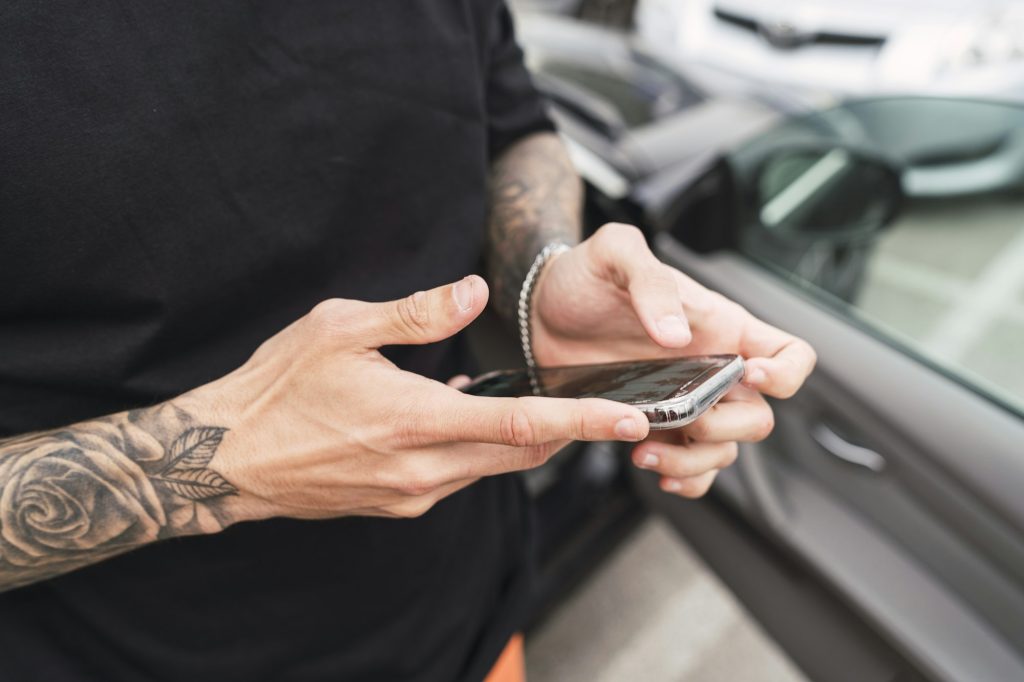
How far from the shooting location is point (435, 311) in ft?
2.32

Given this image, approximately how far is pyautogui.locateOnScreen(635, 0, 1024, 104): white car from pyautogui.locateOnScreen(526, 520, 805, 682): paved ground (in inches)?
74.5

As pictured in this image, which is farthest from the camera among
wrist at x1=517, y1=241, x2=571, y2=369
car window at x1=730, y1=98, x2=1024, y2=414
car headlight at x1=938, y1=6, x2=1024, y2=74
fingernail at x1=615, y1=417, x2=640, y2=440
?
car headlight at x1=938, y1=6, x2=1024, y2=74

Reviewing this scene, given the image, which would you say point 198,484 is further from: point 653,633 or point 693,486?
point 653,633

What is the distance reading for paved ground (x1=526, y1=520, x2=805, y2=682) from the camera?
2059 mm

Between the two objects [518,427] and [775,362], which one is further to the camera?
[775,362]

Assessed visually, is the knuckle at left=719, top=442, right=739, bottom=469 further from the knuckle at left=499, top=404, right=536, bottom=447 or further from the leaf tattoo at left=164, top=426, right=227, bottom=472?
the leaf tattoo at left=164, top=426, right=227, bottom=472

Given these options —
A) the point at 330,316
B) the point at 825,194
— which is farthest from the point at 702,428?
the point at 825,194

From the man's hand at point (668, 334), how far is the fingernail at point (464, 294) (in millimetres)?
234

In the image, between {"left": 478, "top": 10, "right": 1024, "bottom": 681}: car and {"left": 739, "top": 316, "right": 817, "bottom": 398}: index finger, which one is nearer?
{"left": 739, "top": 316, "right": 817, "bottom": 398}: index finger

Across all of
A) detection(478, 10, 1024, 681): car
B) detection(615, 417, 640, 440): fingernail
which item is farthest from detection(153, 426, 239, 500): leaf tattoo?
detection(478, 10, 1024, 681): car

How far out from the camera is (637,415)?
70 centimetres

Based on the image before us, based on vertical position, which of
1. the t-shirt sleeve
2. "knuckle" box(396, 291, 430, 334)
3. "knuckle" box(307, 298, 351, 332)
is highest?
the t-shirt sleeve

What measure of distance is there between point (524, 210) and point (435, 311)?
1.90ft

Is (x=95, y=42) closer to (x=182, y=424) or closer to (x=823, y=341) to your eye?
(x=182, y=424)
